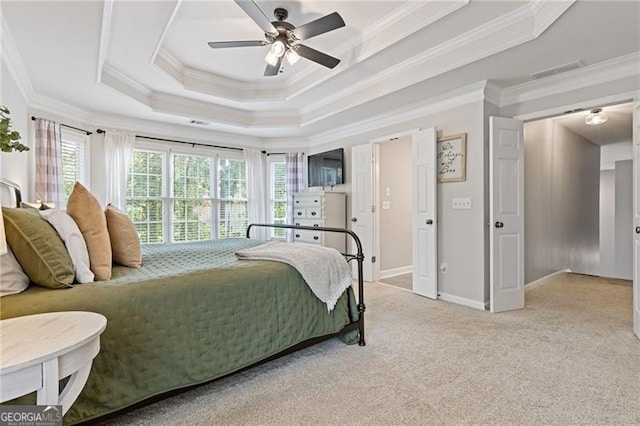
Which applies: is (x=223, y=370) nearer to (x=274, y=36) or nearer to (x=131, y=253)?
(x=131, y=253)

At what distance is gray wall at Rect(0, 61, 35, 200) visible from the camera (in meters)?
2.56

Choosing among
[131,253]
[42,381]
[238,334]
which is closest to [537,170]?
[238,334]

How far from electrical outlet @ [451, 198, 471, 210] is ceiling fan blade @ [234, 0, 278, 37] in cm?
263

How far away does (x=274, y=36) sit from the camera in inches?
103

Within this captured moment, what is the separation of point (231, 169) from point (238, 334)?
14.0ft

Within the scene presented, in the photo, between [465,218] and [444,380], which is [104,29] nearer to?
[444,380]

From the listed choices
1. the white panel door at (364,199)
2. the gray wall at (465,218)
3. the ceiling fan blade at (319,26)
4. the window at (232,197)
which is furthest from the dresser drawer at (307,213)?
the ceiling fan blade at (319,26)

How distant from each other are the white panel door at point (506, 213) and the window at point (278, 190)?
12.0 ft

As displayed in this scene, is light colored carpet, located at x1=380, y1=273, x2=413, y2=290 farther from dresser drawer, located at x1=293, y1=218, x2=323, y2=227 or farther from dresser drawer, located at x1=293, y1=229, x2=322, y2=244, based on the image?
dresser drawer, located at x1=293, y1=218, x2=323, y2=227

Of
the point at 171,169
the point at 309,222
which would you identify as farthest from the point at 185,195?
the point at 309,222

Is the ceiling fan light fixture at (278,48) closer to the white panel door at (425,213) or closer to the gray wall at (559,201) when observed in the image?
the white panel door at (425,213)

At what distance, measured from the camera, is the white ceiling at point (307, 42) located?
2363mm

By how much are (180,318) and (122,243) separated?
0.80 m

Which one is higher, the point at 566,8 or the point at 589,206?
the point at 566,8
